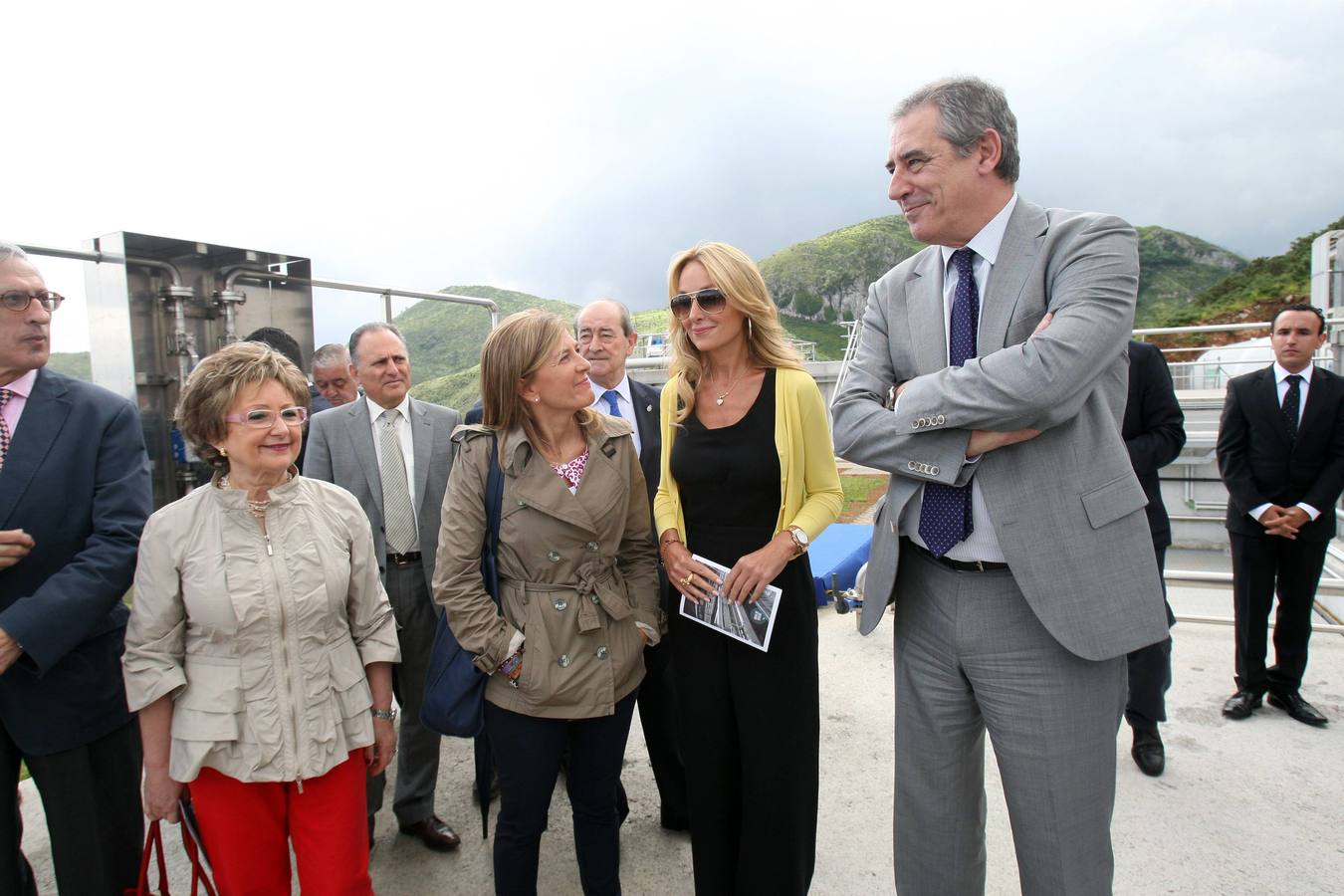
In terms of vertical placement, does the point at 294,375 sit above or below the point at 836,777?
above

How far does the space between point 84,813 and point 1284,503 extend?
5.78 metres

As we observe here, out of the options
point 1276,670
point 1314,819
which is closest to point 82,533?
point 1314,819

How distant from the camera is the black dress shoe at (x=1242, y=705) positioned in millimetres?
4141

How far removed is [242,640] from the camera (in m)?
2.07

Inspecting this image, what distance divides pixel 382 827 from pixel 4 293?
2.57m

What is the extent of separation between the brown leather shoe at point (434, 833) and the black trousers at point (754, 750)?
129 cm

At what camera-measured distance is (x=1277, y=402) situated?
4359mm

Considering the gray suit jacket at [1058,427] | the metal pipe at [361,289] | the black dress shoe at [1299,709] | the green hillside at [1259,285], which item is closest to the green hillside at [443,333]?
the metal pipe at [361,289]

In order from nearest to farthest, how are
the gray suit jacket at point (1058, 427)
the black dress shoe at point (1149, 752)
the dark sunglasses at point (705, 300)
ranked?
the gray suit jacket at point (1058, 427) → the dark sunglasses at point (705, 300) → the black dress shoe at point (1149, 752)

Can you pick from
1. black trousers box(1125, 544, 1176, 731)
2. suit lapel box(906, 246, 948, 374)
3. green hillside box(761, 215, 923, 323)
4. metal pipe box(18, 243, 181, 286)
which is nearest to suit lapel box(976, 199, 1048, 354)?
suit lapel box(906, 246, 948, 374)

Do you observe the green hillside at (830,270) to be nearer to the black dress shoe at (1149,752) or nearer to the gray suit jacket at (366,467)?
the black dress shoe at (1149,752)

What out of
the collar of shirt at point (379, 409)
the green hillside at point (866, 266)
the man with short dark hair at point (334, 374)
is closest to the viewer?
the collar of shirt at point (379, 409)

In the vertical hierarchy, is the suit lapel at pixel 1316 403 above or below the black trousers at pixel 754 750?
above

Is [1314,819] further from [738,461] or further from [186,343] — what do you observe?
[186,343]
